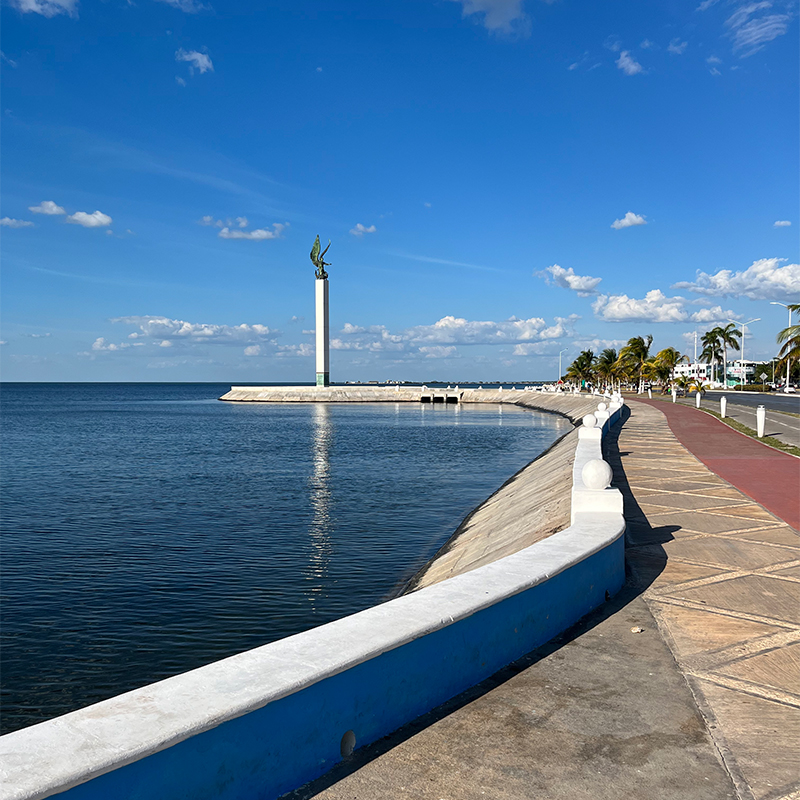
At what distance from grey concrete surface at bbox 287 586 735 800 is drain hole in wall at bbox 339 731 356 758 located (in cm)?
4

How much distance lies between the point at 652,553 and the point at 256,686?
5.88 meters

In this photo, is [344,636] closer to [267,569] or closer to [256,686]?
[256,686]

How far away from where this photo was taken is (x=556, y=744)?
11.6 ft

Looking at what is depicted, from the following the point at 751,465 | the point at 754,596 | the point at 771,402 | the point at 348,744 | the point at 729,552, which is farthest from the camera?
the point at 771,402

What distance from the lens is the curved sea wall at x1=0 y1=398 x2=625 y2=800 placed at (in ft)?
8.06

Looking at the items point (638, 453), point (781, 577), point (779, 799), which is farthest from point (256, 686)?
point (638, 453)

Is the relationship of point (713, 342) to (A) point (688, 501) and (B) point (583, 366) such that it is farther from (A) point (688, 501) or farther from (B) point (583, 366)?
(A) point (688, 501)

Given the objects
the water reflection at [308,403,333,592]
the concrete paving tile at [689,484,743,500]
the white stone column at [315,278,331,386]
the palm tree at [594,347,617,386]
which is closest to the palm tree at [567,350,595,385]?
the palm tree at [594,347,617,386]

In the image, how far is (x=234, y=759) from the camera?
2.83 m

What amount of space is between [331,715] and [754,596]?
15.1 feet

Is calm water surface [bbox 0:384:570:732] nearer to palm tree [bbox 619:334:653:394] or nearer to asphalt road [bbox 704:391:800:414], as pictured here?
asphalt road [bbox 704:391:800:414]

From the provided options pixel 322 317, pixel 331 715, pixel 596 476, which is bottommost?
pixel 331 715

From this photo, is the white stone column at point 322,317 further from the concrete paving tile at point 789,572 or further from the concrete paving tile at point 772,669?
the concrete paving tile at point 772,669

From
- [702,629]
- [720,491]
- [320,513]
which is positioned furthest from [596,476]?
[320,513]
